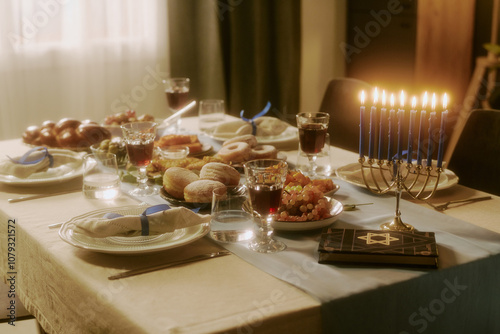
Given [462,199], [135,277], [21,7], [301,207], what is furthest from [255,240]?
[21,7]

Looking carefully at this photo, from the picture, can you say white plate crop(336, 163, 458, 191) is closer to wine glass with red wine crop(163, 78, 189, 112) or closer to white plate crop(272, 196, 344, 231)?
white plate crop(272, 196, 344, 231)

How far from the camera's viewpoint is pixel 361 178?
1667 millimetres

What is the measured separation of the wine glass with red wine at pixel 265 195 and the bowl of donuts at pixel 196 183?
0.22 m

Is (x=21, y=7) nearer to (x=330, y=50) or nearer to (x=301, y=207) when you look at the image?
(x=330, y=50)

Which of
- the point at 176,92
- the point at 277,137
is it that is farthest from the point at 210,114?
the point at 277,137

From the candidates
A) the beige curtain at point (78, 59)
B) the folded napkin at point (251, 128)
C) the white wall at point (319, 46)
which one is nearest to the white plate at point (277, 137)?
the folded napkin at point (251, 128)

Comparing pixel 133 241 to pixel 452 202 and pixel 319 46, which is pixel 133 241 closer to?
pixel 452 202

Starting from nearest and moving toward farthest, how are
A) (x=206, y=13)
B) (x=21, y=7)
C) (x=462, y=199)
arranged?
(x=462, y=199), (x=21, y=7), (x=206, y=13)

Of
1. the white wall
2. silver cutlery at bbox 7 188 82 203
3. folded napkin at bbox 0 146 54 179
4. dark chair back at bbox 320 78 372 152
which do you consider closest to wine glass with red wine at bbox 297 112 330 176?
silver cutlery at bbox 7 188 82 203

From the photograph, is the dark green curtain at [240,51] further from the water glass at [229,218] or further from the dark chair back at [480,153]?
the water glass at [229,218]

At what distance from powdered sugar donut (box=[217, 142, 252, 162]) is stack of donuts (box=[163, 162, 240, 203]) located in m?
0.21

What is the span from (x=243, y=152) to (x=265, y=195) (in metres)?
0.58

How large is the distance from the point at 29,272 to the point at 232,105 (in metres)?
2.39

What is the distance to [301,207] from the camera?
132cm
